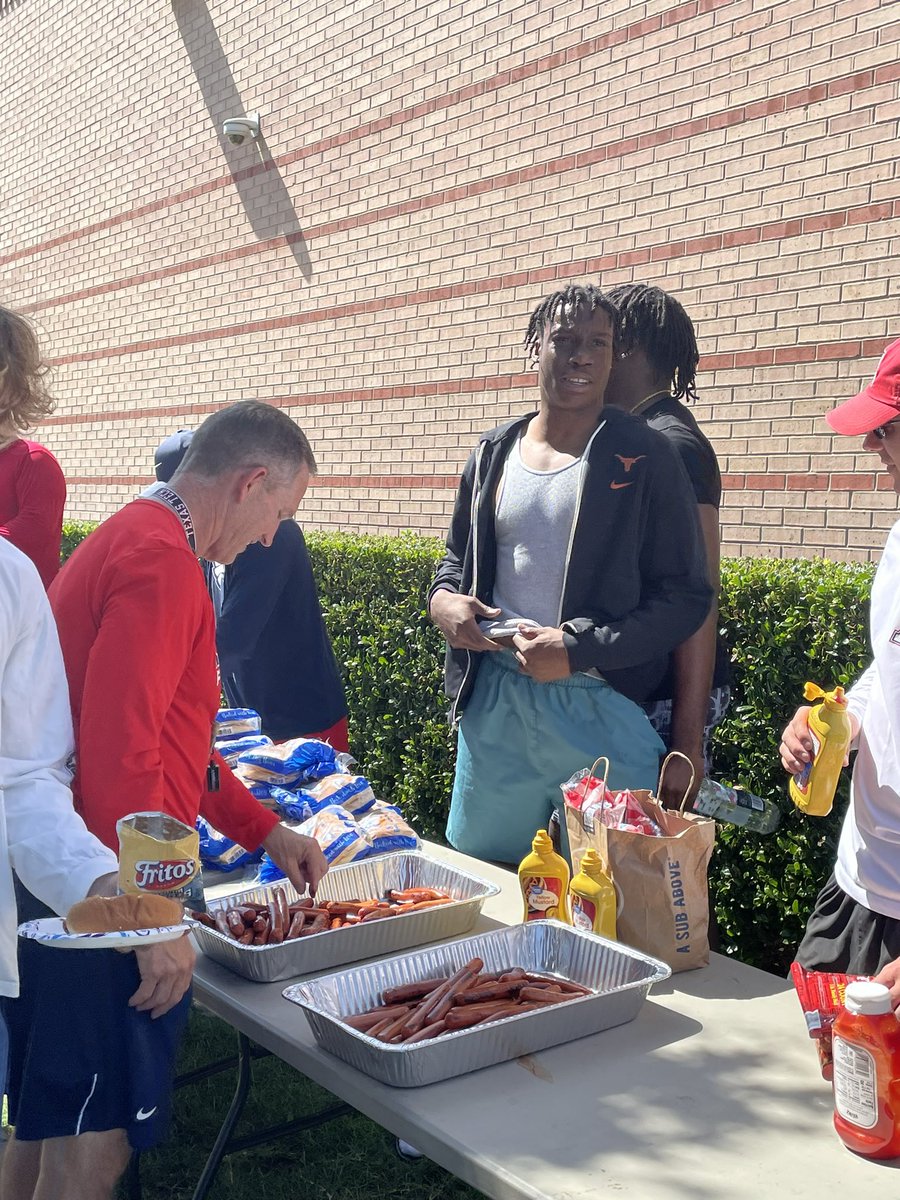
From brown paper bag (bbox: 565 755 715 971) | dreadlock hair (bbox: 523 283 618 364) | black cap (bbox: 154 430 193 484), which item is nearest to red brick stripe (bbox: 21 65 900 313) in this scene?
Answer: dreadlock hair (bbox: 523 283 618 364)

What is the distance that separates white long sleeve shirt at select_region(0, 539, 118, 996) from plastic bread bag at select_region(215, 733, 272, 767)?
162 centimetres

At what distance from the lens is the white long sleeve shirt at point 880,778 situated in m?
2.04

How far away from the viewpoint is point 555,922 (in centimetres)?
238

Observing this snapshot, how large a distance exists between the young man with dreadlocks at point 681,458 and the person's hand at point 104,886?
1.62m

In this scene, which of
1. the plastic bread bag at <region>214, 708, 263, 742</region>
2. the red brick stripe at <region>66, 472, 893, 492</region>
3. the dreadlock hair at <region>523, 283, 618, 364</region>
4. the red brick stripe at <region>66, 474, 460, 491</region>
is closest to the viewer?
the dreadlock hair at <region>523, 283, 618, 364</region>

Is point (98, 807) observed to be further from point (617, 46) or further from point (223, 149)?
point (223, 149)

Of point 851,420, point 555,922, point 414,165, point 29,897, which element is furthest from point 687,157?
point 29,897

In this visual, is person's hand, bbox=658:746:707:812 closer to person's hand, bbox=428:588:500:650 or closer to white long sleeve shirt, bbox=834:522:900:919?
person's hand, bbox=428:588:500:650

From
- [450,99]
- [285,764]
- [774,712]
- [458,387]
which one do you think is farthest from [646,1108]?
[450,99]

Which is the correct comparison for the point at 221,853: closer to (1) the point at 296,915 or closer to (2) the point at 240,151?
(1) the point at 296,915

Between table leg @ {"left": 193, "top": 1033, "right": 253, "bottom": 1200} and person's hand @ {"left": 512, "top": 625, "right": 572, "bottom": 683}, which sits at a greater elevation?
person's hand @ {"left": 512, "top": 625, "right": 572, "bottom": 683}

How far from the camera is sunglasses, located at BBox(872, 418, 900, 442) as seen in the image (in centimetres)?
208

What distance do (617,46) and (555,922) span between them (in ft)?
17.5

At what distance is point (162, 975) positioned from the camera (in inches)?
77.6
